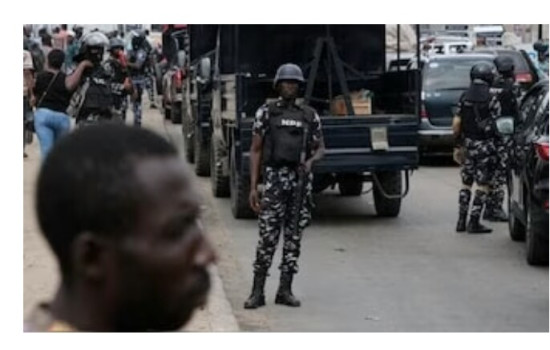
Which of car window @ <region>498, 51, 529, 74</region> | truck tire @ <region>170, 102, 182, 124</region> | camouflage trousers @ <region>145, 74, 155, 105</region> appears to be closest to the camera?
car window @ <region>498, 51, 529, 74</region>

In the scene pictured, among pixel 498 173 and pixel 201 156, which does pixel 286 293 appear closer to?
pixel 498 173

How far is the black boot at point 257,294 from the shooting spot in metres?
8.23

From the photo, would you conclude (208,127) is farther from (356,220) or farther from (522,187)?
(522,187)

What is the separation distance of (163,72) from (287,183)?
16.9 m

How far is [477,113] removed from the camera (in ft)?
36.1

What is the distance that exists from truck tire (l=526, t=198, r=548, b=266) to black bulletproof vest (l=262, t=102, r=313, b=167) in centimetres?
202

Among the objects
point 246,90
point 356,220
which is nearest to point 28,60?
point 246,90

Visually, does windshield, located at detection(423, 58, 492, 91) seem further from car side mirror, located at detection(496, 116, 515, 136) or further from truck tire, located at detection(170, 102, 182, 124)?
car side mirror, located at detection(496, 116, 515, 136)

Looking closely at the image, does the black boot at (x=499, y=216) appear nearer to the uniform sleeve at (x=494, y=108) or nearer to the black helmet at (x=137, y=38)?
the uniform sleeve at (x=494, y=108)

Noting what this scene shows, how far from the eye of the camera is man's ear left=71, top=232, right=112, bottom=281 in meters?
1.74

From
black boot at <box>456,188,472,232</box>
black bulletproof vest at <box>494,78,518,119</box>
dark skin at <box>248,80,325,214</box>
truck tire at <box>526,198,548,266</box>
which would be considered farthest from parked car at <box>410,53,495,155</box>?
dark skin at <box>248,80,325,214</box>

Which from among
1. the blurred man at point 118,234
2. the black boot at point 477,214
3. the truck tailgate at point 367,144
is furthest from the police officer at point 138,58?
the blurred man at point 118,234

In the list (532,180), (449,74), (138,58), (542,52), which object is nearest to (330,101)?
(532,180)

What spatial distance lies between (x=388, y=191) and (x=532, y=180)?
2.80m
